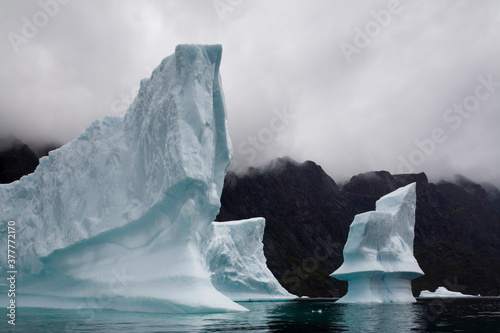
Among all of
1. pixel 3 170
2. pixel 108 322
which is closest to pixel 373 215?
pixel 108 322

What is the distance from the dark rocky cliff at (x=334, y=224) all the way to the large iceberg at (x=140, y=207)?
66782 mm

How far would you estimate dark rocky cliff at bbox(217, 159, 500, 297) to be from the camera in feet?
316

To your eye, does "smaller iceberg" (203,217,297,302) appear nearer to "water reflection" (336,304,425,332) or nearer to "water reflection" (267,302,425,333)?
"water reflection" (267,302,425,333)

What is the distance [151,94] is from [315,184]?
99369 mm

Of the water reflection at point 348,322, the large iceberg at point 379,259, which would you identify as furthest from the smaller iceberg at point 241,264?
the water reflection at point 348,322

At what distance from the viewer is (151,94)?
21484 millimetres

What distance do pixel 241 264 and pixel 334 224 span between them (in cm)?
7578

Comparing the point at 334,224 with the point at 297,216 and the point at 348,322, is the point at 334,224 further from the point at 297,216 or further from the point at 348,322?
the point at 348,322

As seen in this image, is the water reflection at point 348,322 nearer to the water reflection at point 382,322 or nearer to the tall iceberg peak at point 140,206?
the water reflection at point 382,322

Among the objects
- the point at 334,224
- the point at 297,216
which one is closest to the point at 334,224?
the point at 334,224

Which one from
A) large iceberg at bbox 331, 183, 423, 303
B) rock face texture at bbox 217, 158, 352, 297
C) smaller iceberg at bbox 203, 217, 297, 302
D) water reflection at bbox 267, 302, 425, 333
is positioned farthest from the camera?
rock face texture at bbox 217, 158, 352, 297

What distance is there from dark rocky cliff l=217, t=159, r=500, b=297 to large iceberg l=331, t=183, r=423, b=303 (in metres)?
51.0

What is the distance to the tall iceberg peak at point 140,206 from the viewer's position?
1819 centimetres

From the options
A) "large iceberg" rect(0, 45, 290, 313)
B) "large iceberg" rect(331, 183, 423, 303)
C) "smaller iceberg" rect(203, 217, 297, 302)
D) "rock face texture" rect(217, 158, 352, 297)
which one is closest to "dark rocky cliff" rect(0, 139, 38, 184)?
"smaller iceberg" rect(203, 217, 297, 302)
